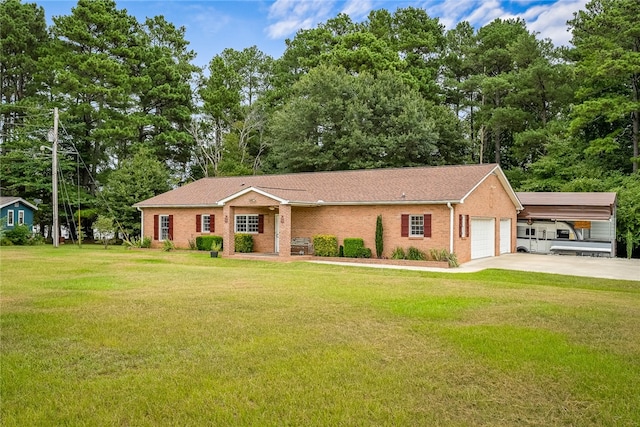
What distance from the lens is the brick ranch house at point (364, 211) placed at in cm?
2003

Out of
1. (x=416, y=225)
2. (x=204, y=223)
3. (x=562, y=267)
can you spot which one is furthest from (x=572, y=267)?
(x=204, y=223)

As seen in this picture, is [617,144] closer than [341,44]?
Yes

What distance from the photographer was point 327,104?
35375 millimetres

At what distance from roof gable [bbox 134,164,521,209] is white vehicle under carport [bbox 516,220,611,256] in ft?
5.63

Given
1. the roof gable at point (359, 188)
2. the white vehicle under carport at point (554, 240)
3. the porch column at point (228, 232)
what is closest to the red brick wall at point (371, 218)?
the porch column at point (228, 232)

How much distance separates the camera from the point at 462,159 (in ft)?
126

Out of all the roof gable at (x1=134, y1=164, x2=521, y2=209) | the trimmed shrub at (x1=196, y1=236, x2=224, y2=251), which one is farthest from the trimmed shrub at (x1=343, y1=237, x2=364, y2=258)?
the trimmed shrub at (x1=196, y1=236, x2=224, y2=251)

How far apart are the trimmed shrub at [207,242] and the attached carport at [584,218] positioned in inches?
678

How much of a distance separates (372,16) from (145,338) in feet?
155

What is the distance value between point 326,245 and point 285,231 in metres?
2.10

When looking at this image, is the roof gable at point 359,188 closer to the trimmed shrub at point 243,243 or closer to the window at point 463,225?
the window at point 463,225

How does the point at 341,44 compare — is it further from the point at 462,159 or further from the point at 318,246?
the point at 318,246

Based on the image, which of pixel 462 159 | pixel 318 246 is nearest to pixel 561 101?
pixel 462 159

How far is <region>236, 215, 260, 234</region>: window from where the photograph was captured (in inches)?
962
